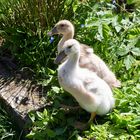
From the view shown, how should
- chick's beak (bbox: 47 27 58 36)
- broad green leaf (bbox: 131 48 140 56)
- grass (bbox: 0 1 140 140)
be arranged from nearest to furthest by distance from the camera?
grass (bbox: 0 1 140 140)
broad green leaf (bbox: 131 48 140 56)
chick's beak (bbox: 47 27 58 36)

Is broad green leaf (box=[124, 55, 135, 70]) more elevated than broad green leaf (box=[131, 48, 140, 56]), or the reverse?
broad green leaf (box=[131, 48, 140, 56])

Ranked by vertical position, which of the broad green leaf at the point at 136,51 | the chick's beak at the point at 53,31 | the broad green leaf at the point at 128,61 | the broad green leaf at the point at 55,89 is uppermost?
the chick's beak at the point at 53,31

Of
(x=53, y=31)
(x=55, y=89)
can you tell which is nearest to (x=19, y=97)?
(x=55, y=89)

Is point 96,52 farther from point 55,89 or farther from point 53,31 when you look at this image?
point 55,89

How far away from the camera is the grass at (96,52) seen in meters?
3.91

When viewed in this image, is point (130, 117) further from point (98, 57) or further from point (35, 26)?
point (35, 26)

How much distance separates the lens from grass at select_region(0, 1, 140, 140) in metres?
3.91

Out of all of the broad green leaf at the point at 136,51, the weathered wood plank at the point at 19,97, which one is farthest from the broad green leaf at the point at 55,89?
the broad green leaf at the point at 136,51

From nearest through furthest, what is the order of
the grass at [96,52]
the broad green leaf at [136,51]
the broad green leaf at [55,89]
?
1. the grass at [96,52]
2. the broad green leaf at [136,51]
3. the broad green leaf at [55,89]

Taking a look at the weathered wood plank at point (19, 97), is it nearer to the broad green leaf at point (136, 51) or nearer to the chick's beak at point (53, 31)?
the chick's beak at point (53, 31)

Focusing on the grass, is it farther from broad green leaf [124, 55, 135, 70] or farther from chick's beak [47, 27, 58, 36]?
chick's beak [47, 27, 58, 36]

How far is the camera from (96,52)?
4551 mm

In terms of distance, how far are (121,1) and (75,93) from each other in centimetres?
180

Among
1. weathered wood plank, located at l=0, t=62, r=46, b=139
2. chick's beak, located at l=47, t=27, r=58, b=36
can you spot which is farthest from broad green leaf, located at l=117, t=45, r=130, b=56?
weathered wood plank, located at l=0, t=62, r=46, b=139
